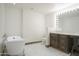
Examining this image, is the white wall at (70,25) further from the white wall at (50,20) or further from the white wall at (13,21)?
the white wall at (13,21)

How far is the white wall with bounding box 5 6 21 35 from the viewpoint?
205cm

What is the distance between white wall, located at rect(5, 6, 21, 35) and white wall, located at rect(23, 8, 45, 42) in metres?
0.14

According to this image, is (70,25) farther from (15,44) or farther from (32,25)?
(15,44)

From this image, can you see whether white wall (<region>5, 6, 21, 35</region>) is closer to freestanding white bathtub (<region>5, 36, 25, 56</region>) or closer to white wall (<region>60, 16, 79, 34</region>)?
freestanding white bathtub (<region>5, 36, 25, 56</region>)

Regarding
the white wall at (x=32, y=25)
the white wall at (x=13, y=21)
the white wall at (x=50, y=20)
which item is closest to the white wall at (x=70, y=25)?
the white wall at (x=50, y=20)

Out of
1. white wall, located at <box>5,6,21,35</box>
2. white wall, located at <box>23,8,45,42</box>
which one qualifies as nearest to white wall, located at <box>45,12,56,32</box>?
white wall, located at <box>23,8,45,42</box>

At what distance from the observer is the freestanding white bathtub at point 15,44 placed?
209cm

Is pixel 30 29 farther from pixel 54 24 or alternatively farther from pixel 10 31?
pixel 54 24

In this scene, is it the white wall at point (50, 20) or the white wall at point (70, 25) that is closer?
the white wall at point (50, 20)

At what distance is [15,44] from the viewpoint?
2.19 meters

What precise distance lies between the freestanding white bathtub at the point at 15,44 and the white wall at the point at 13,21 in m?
0.14

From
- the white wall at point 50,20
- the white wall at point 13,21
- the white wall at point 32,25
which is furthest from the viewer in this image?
the white wall at point 50,20

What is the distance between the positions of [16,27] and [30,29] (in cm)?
32

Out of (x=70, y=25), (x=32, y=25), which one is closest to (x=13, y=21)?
(x=32, y=25)
